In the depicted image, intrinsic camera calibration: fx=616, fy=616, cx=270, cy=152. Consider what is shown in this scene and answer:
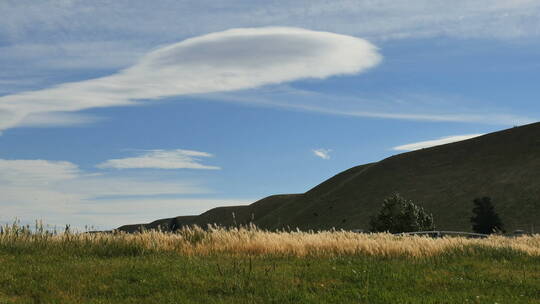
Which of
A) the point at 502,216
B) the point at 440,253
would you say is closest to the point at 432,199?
the point at 502,216

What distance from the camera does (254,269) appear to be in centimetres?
1441

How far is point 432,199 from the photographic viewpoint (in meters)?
94.4

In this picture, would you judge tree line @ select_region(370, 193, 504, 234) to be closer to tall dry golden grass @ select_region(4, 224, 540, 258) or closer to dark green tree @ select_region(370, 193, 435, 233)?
dark green tree @ select_region(370, 193, 435, 233)

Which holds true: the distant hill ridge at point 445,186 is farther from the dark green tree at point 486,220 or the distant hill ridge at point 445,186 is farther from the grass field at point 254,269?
the grass field at point 254,269

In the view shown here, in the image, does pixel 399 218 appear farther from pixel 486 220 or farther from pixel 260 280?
pixel 260 280

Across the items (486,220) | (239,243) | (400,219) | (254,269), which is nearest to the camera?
(254,269)

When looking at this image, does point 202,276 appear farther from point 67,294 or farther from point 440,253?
point 440,253

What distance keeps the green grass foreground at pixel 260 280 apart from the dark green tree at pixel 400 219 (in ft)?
103

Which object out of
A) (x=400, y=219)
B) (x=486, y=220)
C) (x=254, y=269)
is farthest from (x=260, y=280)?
(x=486, y=220)

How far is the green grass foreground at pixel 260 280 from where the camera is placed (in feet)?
39.3

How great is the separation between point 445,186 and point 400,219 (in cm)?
5279

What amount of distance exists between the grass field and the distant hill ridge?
183ft

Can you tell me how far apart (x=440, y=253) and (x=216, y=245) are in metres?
6.75

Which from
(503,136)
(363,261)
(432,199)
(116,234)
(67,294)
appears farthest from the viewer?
(503,136)
